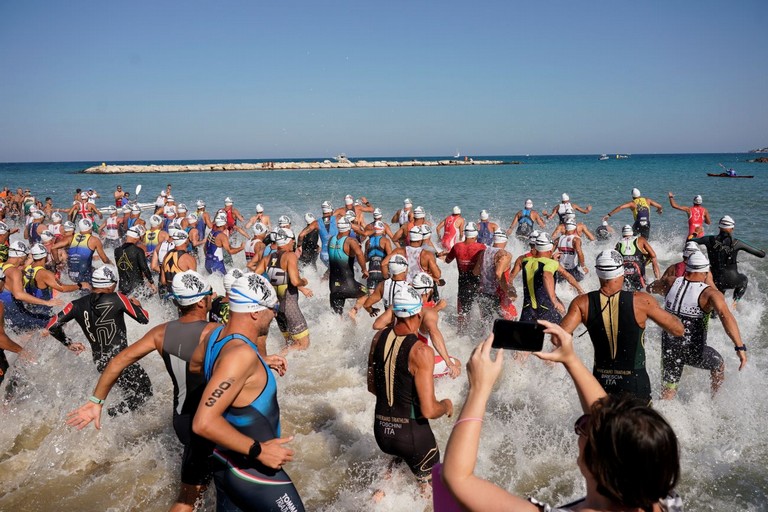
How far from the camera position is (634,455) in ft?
4.83

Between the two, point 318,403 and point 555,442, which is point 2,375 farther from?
point 555,442

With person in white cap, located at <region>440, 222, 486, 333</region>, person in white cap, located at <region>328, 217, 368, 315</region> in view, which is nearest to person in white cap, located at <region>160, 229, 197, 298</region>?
person in white cap, located at <region>328, 217, 368, 315</region>

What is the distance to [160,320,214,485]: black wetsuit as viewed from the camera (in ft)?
11.5

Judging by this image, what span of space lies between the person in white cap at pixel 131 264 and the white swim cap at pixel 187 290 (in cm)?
563

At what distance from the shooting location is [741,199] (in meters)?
27.9

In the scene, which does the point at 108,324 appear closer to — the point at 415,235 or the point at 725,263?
the point at 415,235

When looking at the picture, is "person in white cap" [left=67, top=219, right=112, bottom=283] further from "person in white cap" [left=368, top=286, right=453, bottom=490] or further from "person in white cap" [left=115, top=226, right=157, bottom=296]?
"person in white cap" [left=368, top=286, right=453, bottom=490]

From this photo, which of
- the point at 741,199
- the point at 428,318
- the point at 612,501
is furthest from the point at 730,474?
the point at 741,199

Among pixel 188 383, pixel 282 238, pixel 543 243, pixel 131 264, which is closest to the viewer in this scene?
pixel 188 383

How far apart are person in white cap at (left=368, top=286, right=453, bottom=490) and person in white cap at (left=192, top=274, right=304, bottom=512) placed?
37.3 inches

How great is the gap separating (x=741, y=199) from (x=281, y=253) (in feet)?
97.6

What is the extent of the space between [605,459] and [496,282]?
6025 mm

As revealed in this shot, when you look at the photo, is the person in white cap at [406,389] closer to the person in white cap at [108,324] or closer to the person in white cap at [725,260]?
the person in white cap at [108,324]

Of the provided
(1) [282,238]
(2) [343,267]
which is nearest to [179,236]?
(1) [282,238]
